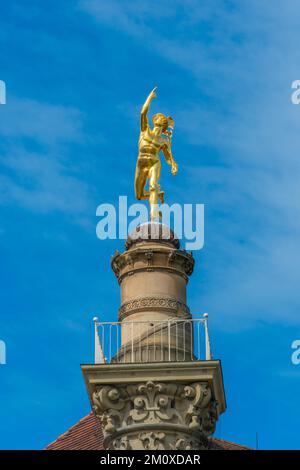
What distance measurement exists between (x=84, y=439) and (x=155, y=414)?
12.5 metres

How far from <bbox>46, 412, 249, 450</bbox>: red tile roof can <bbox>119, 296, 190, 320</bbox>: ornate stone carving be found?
955 centimetres

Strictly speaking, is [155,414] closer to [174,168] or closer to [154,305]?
[154,305]

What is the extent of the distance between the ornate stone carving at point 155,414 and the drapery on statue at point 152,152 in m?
6.04

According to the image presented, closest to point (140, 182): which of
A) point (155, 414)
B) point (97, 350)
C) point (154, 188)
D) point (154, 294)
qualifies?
point (154, 188)

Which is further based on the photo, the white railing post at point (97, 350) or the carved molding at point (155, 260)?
the carved molding at point (155, 260)

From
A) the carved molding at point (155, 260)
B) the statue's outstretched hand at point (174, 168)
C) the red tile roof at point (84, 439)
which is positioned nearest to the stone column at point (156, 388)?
the carved molding at point (155, 260)

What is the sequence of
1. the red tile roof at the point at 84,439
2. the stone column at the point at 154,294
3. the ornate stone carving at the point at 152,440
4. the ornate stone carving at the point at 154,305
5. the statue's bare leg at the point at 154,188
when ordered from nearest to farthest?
the ornate stone carving at the point at 152,440
the stone column at the point at 154,294
the ornate stone carving at the point at 154,305
the statue's bare leg at the point at 154,188
the red tile roof at the point at 84,439

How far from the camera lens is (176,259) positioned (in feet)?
132

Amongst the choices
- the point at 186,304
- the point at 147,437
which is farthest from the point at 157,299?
the point at 147,437

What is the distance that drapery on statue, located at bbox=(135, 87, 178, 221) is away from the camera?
42.3m

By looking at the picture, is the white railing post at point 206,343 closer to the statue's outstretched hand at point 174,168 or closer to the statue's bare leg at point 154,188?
the statue's bare leg at point 154,188

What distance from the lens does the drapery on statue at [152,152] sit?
42.3m
